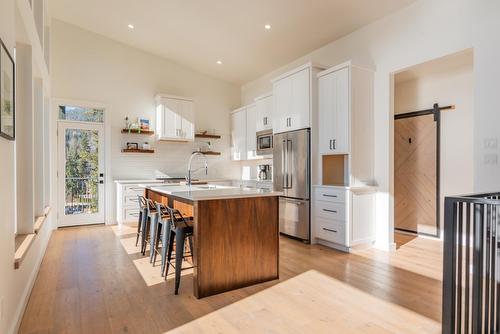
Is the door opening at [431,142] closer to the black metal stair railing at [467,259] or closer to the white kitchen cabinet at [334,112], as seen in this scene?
the white kitchen cabinet at [334,112]

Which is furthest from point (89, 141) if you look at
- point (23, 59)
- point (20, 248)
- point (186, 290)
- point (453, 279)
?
point (453, 279)

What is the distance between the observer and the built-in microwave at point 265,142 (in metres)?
5.95

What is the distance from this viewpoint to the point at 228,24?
4.96 meters

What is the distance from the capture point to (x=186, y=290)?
2.95 metres

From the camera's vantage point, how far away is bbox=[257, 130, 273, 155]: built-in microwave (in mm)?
5950

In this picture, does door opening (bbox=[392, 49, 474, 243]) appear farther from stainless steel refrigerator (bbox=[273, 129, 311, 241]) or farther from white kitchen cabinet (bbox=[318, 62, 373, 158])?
stainless steel refrigerator (bbox=[273, 129, 311, 241])

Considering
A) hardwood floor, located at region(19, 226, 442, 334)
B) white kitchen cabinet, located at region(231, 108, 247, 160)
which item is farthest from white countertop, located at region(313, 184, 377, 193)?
white kitchen cabinet, located at region(231, 108, 247, 160)

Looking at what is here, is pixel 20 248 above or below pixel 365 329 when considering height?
above

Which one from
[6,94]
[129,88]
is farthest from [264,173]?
[6,94]

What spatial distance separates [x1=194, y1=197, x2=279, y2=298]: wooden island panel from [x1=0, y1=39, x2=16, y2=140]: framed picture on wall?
147 centimetres

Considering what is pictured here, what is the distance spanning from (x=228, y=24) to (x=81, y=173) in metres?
3.97

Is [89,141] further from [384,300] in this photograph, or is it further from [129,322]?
[384,300]

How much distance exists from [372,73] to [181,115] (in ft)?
12.8

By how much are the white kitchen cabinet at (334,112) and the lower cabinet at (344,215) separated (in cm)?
61
